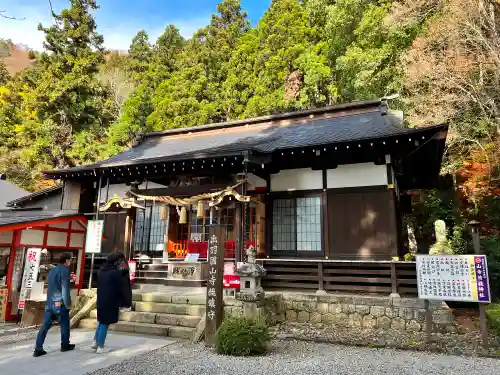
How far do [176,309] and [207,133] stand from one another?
9.21 metres

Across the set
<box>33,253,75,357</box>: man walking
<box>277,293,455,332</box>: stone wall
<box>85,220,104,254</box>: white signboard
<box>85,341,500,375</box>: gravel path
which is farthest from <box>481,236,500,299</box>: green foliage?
<box>33,253,75,357</box>: man walking

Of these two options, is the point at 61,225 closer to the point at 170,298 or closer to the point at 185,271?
the point at 185,271

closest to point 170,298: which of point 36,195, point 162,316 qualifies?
point 162,316

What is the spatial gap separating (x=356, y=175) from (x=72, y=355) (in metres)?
7.62

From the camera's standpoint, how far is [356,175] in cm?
947

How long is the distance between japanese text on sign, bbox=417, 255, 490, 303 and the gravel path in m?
1.07

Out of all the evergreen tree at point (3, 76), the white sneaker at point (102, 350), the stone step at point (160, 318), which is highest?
the evergreen tree at point (3, 76)

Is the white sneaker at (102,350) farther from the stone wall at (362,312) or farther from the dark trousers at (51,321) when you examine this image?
the stone wall at (362,312)

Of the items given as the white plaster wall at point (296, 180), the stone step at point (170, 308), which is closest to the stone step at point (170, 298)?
the stone step at point (170, 308)

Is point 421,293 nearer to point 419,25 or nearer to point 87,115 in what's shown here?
point 419,25

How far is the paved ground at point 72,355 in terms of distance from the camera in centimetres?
487

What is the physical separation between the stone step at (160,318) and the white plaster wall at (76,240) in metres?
2.58

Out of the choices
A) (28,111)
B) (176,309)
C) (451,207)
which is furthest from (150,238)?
(28,111)

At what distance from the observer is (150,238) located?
40.2ft
